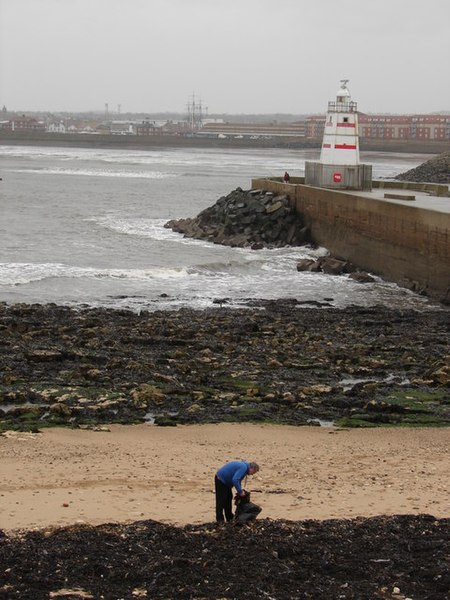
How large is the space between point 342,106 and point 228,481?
24728 mm

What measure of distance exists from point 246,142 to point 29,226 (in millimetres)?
106309

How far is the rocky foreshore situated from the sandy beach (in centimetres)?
55

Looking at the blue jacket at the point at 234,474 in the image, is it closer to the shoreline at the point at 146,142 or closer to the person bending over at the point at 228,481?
the person bending over at the point at 228,481

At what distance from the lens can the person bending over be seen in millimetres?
7598

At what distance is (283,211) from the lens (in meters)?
29.8

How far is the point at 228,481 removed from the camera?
25.0 feet

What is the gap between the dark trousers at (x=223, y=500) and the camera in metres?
7.62

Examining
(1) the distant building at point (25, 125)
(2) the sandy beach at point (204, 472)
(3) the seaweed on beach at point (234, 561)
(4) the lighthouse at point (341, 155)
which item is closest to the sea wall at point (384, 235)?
(4) the lighthouse at point (341, 155)

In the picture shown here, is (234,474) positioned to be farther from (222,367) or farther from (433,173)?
(433,173)

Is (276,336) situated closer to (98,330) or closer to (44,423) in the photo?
(98,330)

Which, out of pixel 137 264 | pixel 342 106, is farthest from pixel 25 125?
pixel 137 264

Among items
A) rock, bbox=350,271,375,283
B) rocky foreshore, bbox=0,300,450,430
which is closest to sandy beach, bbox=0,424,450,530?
rocky foreshore, bbox=0,300,450,430

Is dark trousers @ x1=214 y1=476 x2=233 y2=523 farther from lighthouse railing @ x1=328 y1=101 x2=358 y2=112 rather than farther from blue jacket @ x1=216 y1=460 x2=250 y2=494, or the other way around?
lighthouse railing @ x1=328 y1=101 x2=358 y2=112

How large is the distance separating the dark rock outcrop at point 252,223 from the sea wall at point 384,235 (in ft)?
1.57
